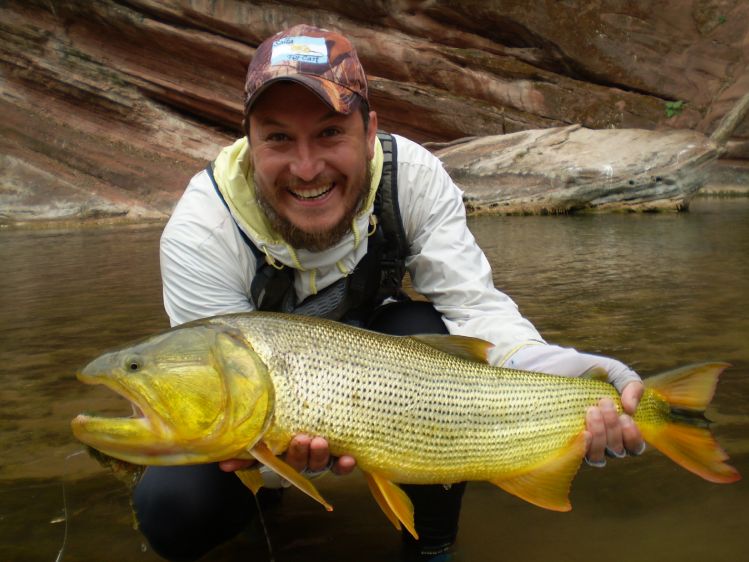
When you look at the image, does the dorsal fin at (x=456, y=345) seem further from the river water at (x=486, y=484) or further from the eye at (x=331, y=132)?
the eye at (x=331, y=132)

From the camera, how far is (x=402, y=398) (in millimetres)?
2256

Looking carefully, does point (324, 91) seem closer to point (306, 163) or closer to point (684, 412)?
point (306, 163)

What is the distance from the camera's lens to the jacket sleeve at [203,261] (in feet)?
9.12

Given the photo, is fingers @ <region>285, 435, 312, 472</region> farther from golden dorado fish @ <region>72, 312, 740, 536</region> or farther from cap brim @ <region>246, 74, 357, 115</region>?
cap brim @ <region>246, 74, 357, 115</region>

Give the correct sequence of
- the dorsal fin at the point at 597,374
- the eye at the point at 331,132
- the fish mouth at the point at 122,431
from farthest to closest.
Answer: the eye at the point at 331,132, the dorsal fin at the point at 597,374, the fish mouth at the point at 122,431

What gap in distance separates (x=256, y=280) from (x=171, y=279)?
0.31m

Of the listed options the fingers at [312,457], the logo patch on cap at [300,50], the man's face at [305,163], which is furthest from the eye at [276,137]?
the fingers at [312,457]

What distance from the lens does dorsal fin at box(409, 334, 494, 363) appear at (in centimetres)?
245

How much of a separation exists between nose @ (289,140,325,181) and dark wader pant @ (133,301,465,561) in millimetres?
1022

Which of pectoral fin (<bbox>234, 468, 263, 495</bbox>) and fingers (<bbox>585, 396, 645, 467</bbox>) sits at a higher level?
fingers (<bbox>585, 396, 645, 467</bbox>)

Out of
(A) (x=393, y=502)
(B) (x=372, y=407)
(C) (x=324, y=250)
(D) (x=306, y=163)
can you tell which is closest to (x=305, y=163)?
(D) (x=306, y=163)

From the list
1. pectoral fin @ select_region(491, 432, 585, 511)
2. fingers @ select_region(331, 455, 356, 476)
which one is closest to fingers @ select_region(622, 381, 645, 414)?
pectoral fin @ select_region(491, 432, 585, 511)

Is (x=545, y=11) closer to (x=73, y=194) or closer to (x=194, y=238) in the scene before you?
(x=73, y=194)

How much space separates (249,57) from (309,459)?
2106 cm
